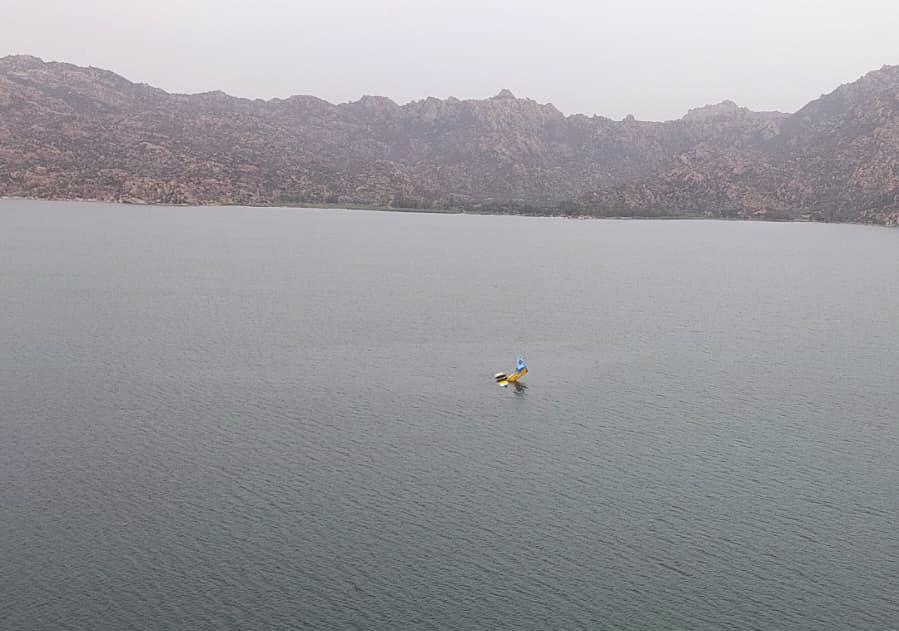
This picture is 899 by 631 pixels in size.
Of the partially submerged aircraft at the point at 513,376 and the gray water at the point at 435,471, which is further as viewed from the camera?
the partially submerged aircraft at the point at 513,376

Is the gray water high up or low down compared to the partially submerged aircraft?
down

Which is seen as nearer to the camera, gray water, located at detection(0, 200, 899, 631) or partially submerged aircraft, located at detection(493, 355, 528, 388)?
gray water, located at detection(0, 200, 899, 631)

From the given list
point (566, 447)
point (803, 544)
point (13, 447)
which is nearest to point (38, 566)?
point (13, 447)

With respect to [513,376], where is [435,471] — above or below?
below

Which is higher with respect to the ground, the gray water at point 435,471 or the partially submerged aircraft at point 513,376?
the partially submerged aircraft at point 513,376

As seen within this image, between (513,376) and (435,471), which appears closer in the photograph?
(435,471)
